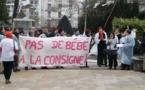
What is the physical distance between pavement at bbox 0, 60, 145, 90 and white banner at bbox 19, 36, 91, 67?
0.82 meters

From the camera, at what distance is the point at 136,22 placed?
24.6 meters

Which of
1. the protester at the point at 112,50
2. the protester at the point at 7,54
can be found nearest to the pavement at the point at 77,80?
the protester at the point at 7,54

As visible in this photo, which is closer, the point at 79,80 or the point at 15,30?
the point at 79,80

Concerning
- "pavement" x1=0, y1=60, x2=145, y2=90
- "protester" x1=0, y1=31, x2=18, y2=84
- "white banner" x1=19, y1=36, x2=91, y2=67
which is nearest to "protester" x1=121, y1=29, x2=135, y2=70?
"pavement" x1=0, y1=60, x2=145, y2=90

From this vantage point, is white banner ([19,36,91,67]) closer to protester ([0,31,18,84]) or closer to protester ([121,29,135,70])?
protester ([121,29,135,70])

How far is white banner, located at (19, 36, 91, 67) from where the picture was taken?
1517 cm

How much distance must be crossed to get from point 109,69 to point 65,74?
7.58 ft

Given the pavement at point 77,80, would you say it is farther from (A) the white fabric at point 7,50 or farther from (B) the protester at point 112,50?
(A) the white fabric at point 7,50

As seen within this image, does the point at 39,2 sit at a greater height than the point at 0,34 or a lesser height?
greater

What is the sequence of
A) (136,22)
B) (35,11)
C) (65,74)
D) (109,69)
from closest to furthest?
(65,74) → (109,69) → (136,22) → (35,11)

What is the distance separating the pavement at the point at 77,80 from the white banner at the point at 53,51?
2.70 ft

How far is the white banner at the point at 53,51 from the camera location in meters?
15.2

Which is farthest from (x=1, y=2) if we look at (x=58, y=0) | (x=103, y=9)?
(x=58, y=0)

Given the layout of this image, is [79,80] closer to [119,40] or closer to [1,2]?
[119,40]
